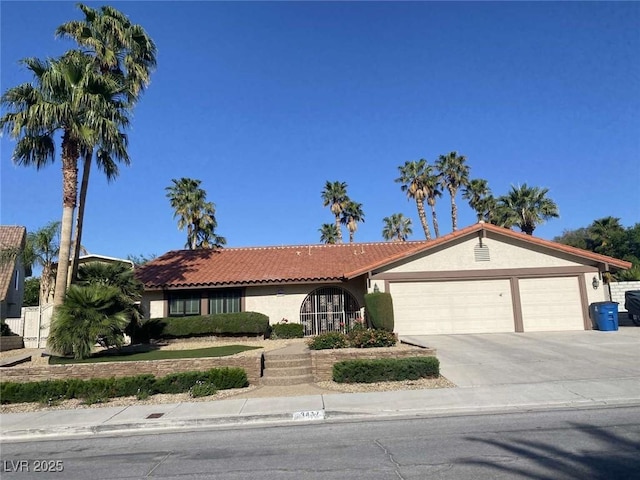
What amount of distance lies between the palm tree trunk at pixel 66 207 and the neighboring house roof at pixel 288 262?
5410 mm

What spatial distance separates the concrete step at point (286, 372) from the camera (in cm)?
1151

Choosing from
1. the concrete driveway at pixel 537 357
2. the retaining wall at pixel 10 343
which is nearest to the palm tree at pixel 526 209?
the concrete driveway at pixel 537 357

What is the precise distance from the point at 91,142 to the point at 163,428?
33.8ft

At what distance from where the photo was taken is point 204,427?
8.06 meters

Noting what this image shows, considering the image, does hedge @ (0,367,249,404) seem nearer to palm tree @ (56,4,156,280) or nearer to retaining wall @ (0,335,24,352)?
palm tree @ (56,4,156,280)

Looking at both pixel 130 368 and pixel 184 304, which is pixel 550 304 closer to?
pixel 184 304

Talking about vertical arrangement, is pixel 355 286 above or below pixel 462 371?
above

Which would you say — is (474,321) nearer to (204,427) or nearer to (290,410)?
(290,410)

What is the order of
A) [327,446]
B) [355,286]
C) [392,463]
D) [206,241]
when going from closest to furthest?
[392,463] → [327,446] → [355,286] → [206,241]

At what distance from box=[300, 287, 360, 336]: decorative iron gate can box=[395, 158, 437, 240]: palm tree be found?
19.9 meters

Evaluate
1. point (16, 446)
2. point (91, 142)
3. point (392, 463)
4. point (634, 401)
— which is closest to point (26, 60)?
point (91, 142)

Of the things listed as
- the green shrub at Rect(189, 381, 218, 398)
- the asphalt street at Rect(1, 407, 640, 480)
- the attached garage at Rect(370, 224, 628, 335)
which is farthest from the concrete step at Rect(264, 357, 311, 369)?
the attached garage at Rect(370, 224, 628, 335)

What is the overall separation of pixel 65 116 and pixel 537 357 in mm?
16074

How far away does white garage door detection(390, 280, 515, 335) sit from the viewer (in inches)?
728
